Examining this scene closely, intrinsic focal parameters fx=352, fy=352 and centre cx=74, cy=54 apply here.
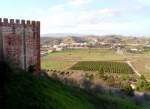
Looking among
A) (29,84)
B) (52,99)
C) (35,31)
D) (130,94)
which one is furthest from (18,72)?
(130,94)

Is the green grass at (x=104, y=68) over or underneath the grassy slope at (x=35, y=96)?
underneath

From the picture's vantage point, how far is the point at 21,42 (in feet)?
66.7

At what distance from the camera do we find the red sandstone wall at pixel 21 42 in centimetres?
1823

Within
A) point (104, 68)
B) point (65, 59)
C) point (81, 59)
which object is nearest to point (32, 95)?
point (104, 68)

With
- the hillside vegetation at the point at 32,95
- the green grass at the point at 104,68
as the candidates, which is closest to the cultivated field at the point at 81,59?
the green grass at the point at 104,68

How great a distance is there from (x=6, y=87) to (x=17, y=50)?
5.33 m

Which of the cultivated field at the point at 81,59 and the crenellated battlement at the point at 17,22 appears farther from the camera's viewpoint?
the cultivated field at the point at 81,59

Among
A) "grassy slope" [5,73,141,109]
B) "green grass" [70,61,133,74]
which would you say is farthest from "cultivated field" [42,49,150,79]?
"grassy slope" [5,73,141,109]

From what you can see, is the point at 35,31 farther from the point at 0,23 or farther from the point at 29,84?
the point at 29,84

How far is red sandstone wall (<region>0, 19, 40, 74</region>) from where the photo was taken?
18.2 meters

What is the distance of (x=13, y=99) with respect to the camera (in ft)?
45.3

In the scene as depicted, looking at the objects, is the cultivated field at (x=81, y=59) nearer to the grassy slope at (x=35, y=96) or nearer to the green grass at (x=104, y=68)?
the green grass at (x=104, y=68)

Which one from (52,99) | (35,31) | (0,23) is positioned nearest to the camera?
(52,99)

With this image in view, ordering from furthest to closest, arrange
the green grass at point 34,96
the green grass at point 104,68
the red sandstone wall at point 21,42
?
1. the green grass at point 104,68
2. the red sandstone wall at point 21,42
3. the green grass at point 34,96
